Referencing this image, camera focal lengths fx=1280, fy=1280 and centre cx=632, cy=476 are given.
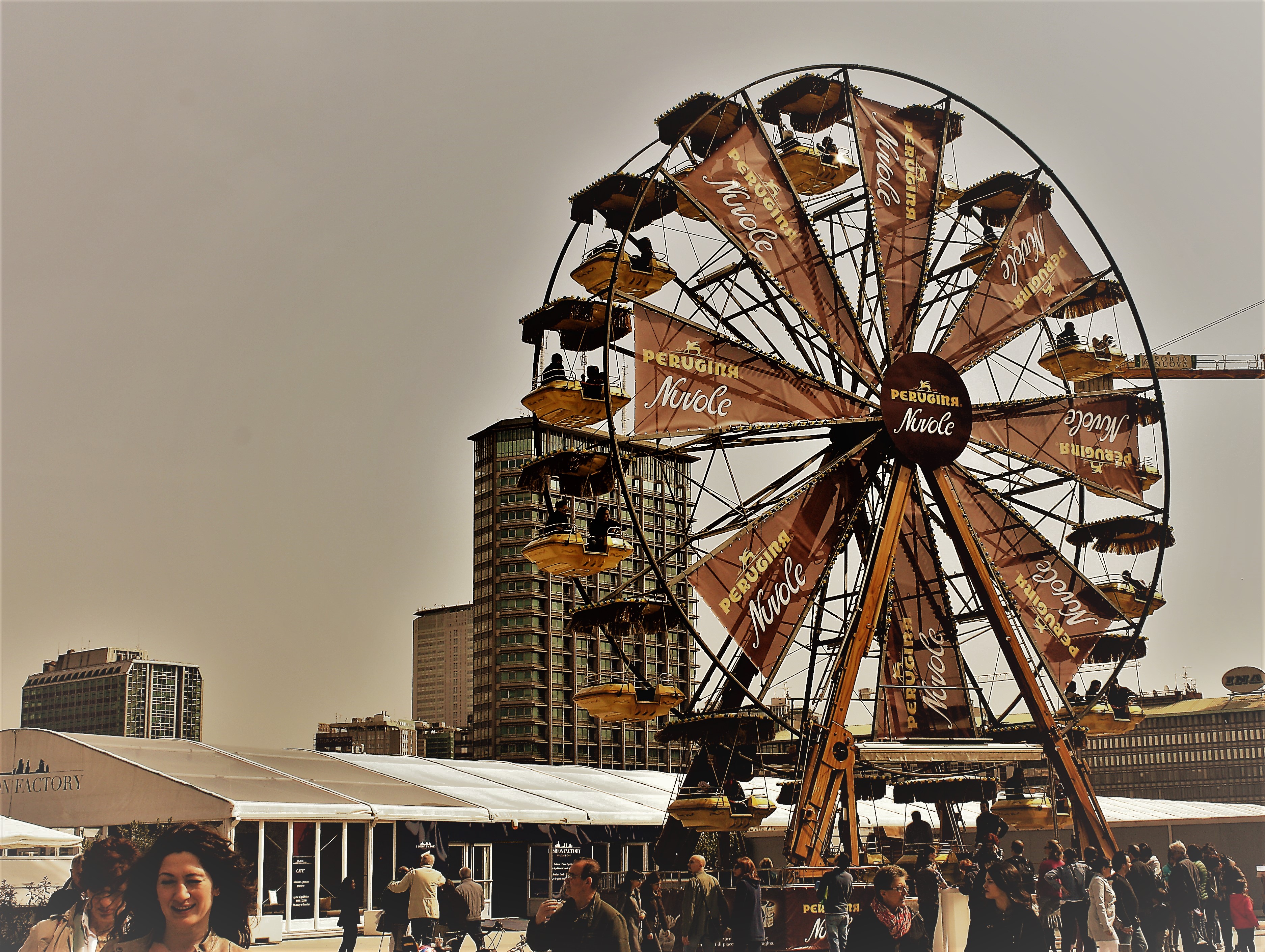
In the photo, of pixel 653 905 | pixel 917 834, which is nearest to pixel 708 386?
pixel 653 905

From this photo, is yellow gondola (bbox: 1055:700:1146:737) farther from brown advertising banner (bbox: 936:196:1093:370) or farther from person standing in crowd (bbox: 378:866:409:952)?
person standing in crowd (bbox: 378:866:409:952)

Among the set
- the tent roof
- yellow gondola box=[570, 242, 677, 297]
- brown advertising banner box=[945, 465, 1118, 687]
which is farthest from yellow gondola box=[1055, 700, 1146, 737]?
the tent roof

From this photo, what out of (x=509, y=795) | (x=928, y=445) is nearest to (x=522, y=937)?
(x=509, y=795)

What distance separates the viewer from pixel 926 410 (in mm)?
20531

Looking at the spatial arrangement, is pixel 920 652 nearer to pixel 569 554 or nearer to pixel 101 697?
pixel 569 554

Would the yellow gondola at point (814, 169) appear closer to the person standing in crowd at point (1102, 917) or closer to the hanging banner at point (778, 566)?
the hanging banner at point (778, 566)

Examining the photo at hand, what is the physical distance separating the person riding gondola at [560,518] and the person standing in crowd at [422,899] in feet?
17.7

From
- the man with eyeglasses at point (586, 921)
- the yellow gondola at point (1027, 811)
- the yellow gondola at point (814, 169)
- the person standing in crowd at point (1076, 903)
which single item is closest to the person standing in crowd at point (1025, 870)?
the person standing in crowd at point (1076, 903)

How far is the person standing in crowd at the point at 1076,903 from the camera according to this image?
1455 cm

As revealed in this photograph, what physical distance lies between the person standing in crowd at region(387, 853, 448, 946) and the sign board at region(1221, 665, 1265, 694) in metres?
65.9

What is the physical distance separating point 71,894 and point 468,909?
690 centimetres

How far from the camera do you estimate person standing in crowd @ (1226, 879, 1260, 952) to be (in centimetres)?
1622

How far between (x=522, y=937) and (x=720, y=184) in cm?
1266

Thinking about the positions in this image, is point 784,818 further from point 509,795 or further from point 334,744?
point 334,744
